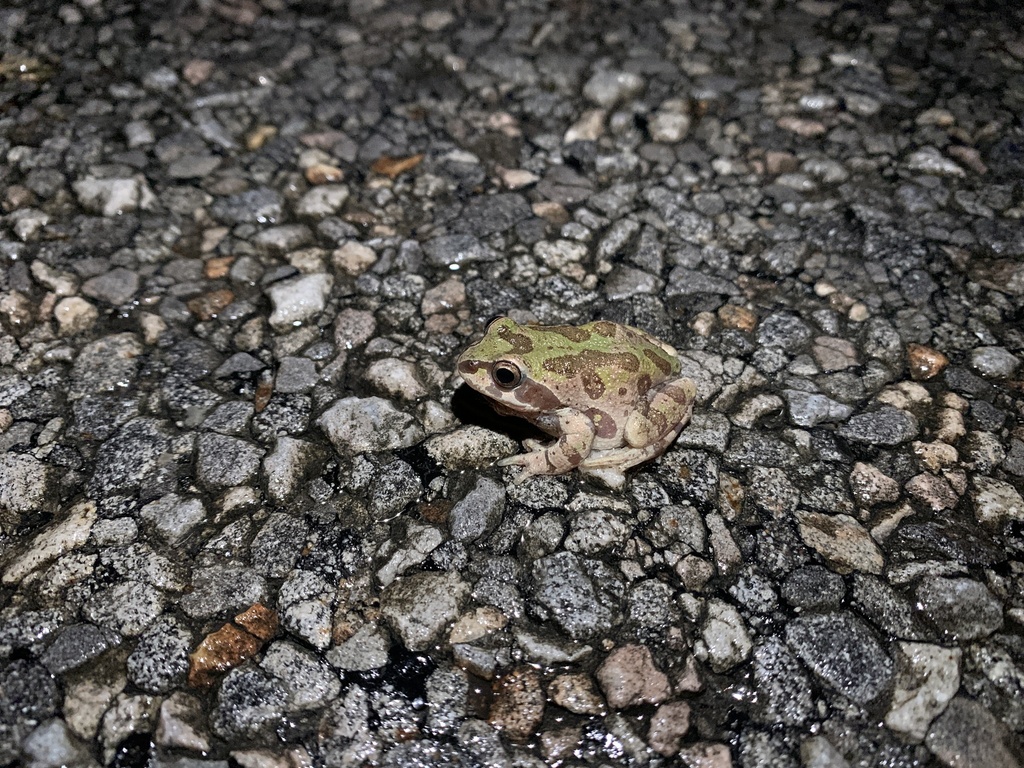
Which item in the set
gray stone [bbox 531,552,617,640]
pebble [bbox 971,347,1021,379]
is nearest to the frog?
gray stone [bbox 531,552,617,640]

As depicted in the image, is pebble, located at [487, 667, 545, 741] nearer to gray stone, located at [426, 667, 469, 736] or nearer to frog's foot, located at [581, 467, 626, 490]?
gray stone, located at [426, 667, 469, 736]

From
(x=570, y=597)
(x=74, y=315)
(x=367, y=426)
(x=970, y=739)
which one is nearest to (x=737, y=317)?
(x=570, y=597)

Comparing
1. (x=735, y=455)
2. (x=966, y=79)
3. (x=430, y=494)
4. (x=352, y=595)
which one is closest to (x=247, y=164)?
(x=430, y=494)

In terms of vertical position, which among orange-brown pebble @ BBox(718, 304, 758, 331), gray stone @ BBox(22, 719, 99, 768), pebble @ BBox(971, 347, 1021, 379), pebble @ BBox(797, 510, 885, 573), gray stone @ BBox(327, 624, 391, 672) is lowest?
gray stone @ BBox(22, 719, 99, 768)

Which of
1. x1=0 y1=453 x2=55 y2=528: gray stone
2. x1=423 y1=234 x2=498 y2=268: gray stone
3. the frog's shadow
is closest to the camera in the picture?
x1=0 y1=453 x2=55 y2=528: gray stone

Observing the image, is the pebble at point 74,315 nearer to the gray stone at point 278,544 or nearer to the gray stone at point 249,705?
the gray stone at point 278,544

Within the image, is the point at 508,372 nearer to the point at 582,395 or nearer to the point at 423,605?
the point at 582,395

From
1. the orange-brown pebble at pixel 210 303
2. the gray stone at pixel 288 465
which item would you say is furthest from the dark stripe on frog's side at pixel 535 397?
the orange-brown pebble at pixel 210 303
